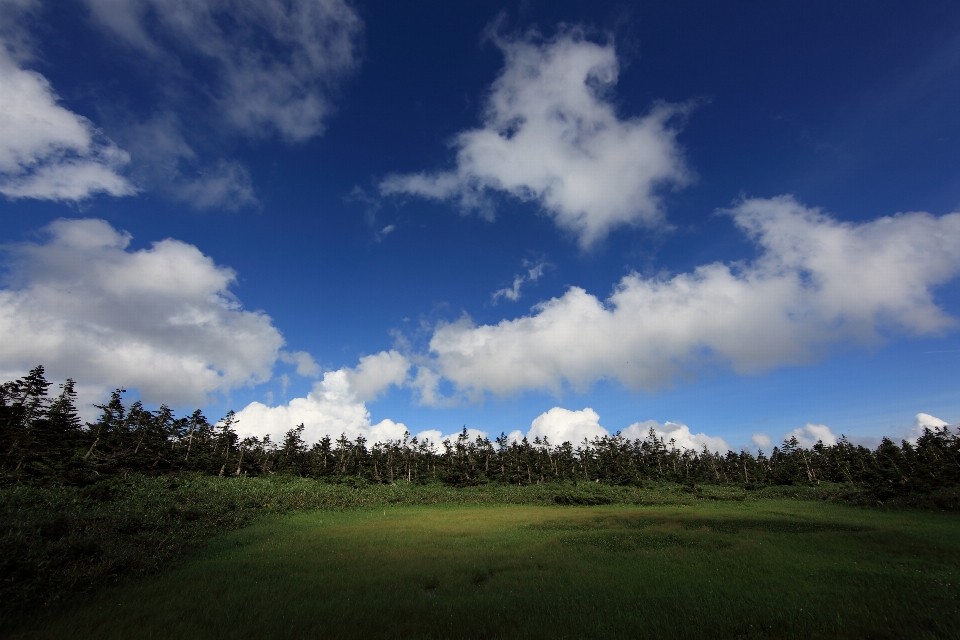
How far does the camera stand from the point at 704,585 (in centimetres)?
1534

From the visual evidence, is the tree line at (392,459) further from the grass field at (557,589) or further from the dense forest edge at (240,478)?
the grass field at (557,589)

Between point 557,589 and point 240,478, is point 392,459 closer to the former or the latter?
point 240,478

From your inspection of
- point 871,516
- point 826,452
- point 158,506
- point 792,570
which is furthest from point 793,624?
point 826,452

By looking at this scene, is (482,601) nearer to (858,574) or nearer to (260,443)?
(858,574)

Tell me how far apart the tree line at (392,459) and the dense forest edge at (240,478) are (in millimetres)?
281

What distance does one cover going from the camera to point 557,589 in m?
15.4

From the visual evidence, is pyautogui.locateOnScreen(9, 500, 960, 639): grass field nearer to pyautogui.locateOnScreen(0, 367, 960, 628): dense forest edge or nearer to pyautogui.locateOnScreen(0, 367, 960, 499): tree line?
pyautogui.locateOnScreen(0, 367, 960, 628): dense forest edge

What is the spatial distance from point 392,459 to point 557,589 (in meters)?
90.3

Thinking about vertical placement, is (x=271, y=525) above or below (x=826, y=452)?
below

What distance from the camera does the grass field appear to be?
11438 millimetres

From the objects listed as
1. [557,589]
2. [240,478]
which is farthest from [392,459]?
[557,589]

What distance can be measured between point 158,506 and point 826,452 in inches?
5205

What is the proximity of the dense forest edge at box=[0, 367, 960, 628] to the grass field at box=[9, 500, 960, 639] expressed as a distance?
2.68m

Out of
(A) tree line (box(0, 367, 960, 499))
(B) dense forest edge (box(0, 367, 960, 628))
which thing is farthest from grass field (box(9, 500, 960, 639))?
(A) tree line (box(0, 367, 960, 499))
